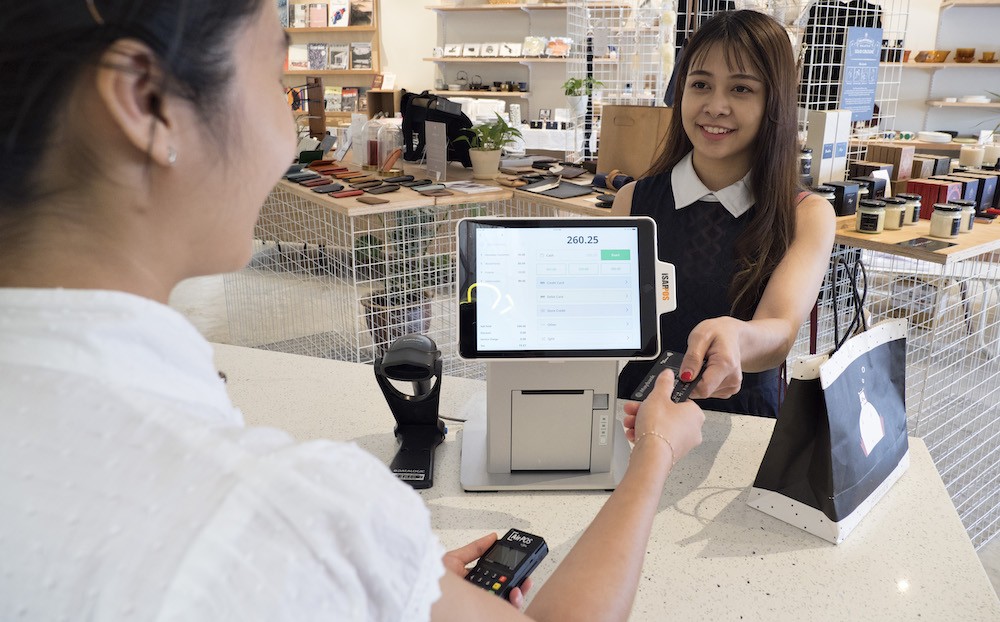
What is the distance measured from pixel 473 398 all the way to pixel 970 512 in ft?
6.33

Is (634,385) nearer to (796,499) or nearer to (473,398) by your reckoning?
(473,398)

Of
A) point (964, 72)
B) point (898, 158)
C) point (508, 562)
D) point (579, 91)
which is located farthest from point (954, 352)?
point (964, 72)

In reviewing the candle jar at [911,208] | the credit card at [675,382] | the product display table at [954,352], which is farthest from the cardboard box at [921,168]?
the credit card at [675,382]

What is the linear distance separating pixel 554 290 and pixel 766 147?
86 centimetres

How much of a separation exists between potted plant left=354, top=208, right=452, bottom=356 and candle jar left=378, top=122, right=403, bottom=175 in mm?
401

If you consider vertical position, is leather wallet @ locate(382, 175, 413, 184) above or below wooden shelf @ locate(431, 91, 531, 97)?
below

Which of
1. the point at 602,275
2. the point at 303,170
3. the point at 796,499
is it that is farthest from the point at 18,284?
the point at 303,170

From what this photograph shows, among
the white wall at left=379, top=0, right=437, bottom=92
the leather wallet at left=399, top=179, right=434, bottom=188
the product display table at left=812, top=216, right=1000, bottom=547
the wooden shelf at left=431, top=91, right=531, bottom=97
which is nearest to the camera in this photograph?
the product display table at left=812, top=216, right=1000, bottom=547

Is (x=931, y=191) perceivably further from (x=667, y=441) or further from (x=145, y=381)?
(x=145, y=381)

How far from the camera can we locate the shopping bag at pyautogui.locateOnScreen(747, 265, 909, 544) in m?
1.06

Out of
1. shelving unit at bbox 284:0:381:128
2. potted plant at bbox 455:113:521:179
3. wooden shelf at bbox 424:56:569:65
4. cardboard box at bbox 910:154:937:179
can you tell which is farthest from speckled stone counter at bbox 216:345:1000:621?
shelving unit at bbox 284:0:381:128

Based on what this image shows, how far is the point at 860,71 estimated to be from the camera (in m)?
3.04

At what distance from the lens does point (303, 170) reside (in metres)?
3.71

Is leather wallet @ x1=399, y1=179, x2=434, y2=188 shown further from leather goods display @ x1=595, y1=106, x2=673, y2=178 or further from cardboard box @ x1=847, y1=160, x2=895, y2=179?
cardboard box @ x1=847, y1=160, x2=895, y2=179
